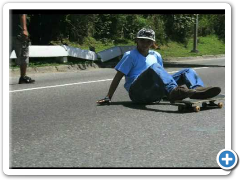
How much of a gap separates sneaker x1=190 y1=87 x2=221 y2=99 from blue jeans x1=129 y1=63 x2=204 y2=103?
5.9 inches

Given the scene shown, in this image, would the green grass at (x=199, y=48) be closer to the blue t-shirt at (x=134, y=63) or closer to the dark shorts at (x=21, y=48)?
the dark shorts at (x=21, y=48)

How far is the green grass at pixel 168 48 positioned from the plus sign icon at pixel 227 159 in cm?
1008

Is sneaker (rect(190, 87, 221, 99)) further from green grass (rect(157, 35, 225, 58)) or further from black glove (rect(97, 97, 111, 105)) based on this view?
green grass (rect(157, 35, 225, 58))

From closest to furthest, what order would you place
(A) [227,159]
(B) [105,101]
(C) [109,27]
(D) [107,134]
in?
(A) [227,159], (D) [107,134], (B) [105,101], (C) [109,27]

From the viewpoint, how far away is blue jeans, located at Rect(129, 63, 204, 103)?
6023mm

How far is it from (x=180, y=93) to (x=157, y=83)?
365 mm

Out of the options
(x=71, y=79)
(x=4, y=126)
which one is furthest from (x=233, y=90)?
(x=71, y=79)

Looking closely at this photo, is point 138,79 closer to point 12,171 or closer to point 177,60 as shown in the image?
point 12,171

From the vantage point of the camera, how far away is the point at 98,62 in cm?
1501

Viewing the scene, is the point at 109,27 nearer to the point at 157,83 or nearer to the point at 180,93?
the point at 157,83

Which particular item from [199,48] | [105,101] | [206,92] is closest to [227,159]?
[206,92]

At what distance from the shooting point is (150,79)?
6.18 m

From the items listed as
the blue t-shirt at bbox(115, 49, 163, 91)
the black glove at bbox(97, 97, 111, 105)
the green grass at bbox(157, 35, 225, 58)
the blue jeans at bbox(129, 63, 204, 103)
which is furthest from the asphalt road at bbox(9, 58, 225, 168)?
the green grass at bbox(157, 35, 225, 58)

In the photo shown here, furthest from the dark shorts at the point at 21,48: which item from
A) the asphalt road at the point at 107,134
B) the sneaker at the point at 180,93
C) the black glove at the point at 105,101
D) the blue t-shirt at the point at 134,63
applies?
the sneaker at the point at 180,93
